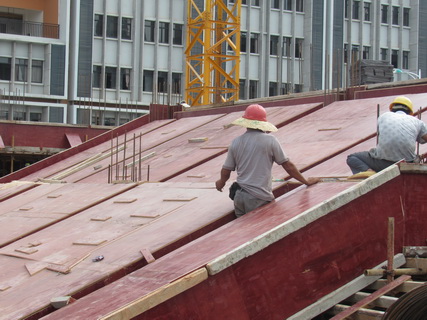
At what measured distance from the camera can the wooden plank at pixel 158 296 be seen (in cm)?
638

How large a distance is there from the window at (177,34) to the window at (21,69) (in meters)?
9.58

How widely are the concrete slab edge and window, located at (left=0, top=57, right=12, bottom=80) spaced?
1509 inches

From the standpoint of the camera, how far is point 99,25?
153 feet

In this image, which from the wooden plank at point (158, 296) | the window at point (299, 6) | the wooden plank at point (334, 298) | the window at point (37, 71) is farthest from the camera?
the window at point (299, 6)

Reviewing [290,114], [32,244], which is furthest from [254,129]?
[290,114]

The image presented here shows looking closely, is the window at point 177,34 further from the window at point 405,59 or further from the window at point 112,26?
the window at point 405,59

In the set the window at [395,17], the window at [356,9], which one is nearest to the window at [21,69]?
the window at [356,9]

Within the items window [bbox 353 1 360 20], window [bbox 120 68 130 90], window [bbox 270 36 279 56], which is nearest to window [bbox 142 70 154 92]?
window [bbox 120 68 130 90]

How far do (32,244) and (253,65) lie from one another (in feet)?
137

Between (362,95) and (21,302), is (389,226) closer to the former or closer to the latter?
(21,302)

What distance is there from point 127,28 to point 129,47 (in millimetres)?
1172

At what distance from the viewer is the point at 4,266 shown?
937cm

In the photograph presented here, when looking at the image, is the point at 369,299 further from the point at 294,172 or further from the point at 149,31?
the point at 149,31

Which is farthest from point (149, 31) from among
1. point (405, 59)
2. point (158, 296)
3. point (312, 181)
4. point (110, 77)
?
point (158, 296)
